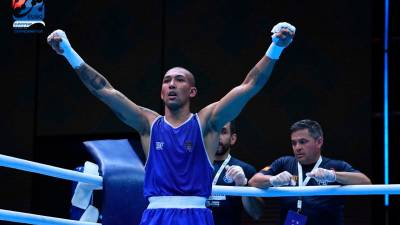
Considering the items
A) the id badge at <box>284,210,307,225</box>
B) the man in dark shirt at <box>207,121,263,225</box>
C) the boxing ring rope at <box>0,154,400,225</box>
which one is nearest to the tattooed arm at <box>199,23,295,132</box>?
the boxing ring rope at <box>0,154,400,225</box>

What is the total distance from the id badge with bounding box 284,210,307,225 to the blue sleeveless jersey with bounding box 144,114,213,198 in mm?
720

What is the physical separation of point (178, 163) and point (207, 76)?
3.79 m

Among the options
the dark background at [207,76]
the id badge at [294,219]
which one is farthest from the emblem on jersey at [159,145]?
the dark background at [207,76]

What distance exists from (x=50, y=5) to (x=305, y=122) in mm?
4127

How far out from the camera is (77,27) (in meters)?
7.72

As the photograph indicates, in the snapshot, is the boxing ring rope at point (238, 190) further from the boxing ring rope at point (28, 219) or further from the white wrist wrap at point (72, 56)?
the white wrist wrap at point (72, 56)

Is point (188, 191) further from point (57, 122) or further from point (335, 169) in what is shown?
point (57, 122)

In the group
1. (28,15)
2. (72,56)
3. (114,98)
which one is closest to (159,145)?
(114,98)

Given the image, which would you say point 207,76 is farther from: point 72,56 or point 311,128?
point 72,56

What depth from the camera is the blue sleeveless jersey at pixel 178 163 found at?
3.56 meters

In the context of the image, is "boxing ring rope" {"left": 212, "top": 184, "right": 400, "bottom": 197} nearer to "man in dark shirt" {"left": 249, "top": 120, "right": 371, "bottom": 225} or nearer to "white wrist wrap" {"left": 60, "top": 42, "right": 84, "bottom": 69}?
"man in dark shirt" {"left": 249, "top": 120, "right": 371, "bottom": 225}

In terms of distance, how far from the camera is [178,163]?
3.59 meters

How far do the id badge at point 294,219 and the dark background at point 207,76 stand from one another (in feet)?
9.07

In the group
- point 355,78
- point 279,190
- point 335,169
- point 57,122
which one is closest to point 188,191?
point 279,190
